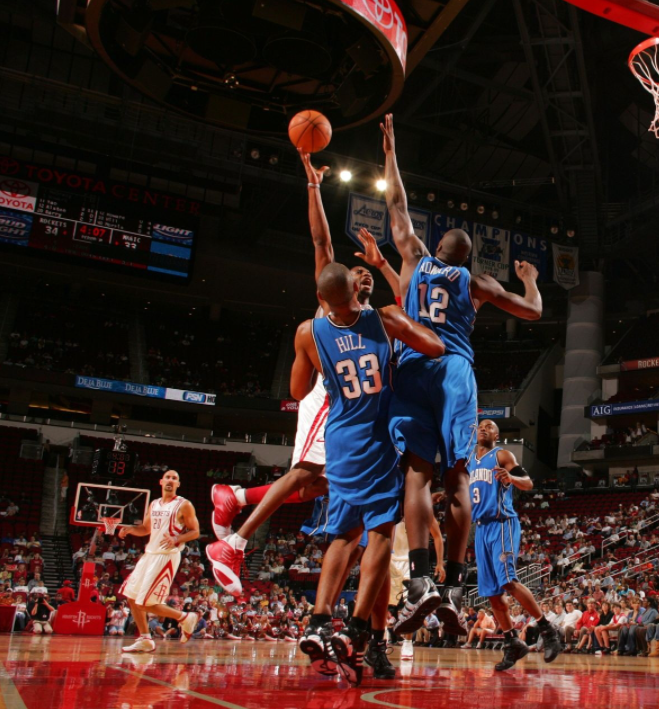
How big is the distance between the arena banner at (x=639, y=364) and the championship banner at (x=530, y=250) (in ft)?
17.6

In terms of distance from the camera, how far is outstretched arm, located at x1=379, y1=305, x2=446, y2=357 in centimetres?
399

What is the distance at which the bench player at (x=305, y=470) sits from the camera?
4863 mm

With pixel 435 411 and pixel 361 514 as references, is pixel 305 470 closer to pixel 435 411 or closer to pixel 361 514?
pixel 361 514

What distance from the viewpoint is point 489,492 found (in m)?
6.57

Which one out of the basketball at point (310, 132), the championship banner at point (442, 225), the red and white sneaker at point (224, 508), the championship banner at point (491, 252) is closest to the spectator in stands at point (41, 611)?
the red and white sneaker at point (224, 508)

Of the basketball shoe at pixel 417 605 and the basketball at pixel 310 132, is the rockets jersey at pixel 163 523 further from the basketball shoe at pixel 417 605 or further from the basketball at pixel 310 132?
the basketball shoe at pixel 417 605

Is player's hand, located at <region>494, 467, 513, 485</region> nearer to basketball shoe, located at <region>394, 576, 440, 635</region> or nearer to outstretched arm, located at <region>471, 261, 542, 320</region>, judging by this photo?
outstretched arm, located at <region>471, 261, 542, 320</region>

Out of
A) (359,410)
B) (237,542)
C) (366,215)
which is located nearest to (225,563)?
(237,542)

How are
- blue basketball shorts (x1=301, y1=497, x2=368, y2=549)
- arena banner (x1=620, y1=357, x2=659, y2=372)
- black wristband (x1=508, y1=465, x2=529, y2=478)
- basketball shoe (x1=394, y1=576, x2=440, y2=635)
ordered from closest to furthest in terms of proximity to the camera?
basketball shoe (x1=394, y1=576, x2=440, y2=635)
blue basketball shorts (x1=301, y1=497, x2=368, y2=549)
black wristband (x1=508, y1=465, x2=529, y2=478)
arena banner (x1=620, y1=357, x2=659, y2=372)

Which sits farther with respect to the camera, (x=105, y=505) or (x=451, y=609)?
(x=105, y=505)

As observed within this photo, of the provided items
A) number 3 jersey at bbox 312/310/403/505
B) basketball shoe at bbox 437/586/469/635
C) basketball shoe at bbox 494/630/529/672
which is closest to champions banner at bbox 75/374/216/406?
basketball shoe at bbox 494/630/529/672

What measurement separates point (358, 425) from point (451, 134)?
24518 mm

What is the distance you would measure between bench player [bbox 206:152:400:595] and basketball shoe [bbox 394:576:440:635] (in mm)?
1284

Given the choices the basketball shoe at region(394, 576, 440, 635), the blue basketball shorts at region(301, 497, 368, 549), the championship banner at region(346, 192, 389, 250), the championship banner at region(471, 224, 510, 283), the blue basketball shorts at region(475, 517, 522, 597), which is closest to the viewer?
the basketball shoe at region(394, 576, 440, 635)
